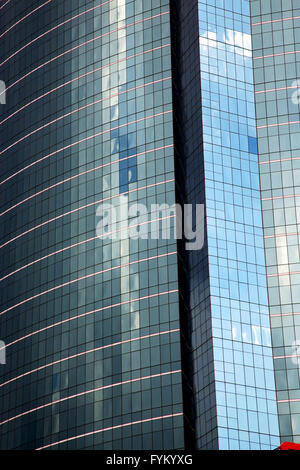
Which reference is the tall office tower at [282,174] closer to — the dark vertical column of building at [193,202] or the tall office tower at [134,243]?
the tall office tower at [134,243]

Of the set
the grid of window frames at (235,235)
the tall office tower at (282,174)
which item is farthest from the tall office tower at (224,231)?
the tall office tower at (282,174)

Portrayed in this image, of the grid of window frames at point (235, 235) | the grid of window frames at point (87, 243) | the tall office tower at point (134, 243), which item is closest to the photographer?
the grid of window frames at point (235, 235)

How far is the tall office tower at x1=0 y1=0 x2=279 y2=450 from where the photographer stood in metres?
138

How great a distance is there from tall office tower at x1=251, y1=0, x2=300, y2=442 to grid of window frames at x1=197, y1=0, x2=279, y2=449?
1.23 metres

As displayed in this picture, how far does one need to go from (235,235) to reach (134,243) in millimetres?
17234

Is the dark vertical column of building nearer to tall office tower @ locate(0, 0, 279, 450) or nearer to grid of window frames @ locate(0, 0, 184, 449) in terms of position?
tall office tower @ locate(0, 0, 279, 450)

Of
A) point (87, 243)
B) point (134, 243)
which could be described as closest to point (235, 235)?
point (134, 243)

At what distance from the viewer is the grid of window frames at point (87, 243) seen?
144625 mm

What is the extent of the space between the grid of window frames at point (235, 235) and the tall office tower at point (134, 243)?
21 centimetres

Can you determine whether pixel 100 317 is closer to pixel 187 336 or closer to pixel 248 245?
pixel 187 336

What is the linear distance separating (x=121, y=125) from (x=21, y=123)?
2693 cm

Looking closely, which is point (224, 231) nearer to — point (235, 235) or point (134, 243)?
point (235, 235)

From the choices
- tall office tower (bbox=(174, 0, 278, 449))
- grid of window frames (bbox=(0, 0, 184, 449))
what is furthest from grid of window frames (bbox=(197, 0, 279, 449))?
grid of window frames (bbox=(0, 0, 184, 449))
